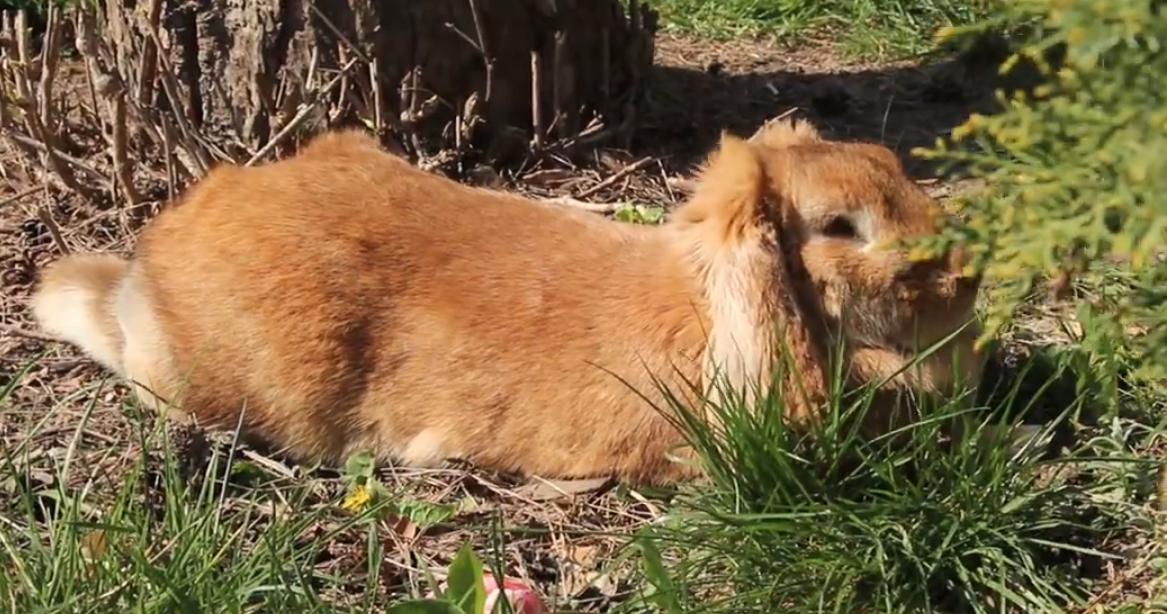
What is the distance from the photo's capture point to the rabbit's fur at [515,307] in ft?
11.7

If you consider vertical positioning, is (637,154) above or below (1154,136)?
below

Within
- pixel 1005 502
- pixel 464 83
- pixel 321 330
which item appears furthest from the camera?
pixel 464 83

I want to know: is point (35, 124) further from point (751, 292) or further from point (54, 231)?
point (751, 292)

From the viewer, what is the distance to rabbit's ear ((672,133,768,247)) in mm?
3568

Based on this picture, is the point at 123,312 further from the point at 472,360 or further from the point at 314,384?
the point at 472,360

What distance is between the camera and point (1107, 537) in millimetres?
3395

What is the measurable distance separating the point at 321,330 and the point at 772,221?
113 centimetres

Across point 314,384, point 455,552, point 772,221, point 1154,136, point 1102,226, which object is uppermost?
point 1154,136

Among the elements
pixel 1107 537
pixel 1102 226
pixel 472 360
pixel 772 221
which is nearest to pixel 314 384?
pixel 472 360

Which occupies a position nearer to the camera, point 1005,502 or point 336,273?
point 1005,502

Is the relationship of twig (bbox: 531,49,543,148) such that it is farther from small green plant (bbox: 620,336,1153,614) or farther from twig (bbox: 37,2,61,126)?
small green plant (bbox: 620,336,1153,614)

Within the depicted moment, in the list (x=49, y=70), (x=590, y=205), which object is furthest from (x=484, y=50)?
(x=49, y=70)

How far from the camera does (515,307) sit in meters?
3.80

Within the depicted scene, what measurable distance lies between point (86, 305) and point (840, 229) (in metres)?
2.08
